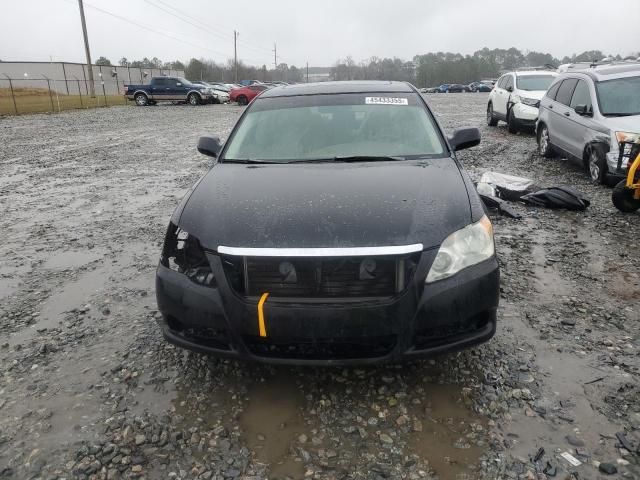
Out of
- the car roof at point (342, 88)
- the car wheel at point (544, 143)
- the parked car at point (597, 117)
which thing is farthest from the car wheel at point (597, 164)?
the car roof at point (342, 88)

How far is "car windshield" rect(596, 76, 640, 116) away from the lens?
7.08 m

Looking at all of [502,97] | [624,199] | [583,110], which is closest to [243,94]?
[502,97]

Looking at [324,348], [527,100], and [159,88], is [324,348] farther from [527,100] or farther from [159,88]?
[159,88]

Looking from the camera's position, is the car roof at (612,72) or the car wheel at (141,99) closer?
the car roof at (612,72)

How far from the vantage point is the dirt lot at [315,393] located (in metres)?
2.16

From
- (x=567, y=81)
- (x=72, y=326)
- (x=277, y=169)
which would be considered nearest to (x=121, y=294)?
(x=72, y=326)

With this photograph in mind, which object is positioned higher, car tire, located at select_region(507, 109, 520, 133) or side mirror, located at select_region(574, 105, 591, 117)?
side mirror, located at select_region(574, 105, 591, 117)

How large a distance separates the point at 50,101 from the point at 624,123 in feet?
114

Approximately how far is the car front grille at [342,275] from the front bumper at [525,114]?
1194 cm

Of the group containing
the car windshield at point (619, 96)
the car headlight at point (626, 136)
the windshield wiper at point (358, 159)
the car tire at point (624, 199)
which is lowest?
the car tire at point (624, 199)

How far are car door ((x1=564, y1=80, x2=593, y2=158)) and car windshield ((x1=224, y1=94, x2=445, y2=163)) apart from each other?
4.68 metres

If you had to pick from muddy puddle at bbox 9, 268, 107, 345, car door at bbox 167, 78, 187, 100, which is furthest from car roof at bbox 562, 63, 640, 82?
car door at bbox 167, 78, 187, 100

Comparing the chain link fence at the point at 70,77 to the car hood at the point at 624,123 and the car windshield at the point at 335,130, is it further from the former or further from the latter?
the car windshield at the point at 335,130

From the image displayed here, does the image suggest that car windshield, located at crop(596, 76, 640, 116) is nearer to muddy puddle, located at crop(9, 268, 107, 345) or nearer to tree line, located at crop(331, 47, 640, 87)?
muddy puddle, located at crop(9, 268, 107, 345)
